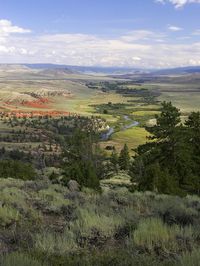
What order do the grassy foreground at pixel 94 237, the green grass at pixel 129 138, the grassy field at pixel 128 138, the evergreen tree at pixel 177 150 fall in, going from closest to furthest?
1. the grassy foreground at pixel 94 237
2. the evergreen tree at pixel 177 150
3. the grassy field at pixel 128 138
4. the green grass at pixel 129 138

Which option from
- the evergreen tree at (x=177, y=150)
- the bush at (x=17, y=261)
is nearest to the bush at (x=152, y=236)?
the bush at (x=17, y=261)

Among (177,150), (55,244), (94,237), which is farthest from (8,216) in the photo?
(177,150)

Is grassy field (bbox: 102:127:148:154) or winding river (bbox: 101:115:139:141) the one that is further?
winding river (bbox: 101:115:139:141)

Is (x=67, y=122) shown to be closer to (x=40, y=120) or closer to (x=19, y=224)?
(x=40, y=120)

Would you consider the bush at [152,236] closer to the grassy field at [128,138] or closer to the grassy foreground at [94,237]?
the grassy foreground at [94,237]

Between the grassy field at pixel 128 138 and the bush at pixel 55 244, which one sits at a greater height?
the bush at pixel 55 244

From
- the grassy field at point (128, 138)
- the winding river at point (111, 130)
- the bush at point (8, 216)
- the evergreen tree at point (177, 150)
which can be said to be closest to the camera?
the bush at point (8, 216)

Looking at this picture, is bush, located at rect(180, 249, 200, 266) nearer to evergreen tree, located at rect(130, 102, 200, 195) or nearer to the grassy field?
evergreen tree, located at rect(130, 102, 200, 195)

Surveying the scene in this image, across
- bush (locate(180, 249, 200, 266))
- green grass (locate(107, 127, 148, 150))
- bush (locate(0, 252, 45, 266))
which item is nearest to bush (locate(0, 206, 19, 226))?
bush (locate(0, 252, 45, 266))

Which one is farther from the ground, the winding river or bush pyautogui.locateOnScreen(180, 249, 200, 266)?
bush pyautogui.locateOnScreen(180, 249, 200, 266)

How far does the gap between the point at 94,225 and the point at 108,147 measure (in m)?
Result: 96.1

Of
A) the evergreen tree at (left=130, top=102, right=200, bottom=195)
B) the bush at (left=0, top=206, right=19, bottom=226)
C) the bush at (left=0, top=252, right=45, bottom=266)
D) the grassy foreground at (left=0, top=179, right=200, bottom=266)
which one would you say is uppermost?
the bush at (left=0, top=252, right=45, bottom=266)

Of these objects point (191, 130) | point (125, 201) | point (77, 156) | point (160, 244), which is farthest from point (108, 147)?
point (160, 244)

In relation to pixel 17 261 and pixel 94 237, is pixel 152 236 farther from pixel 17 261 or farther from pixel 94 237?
pixel 17 261
